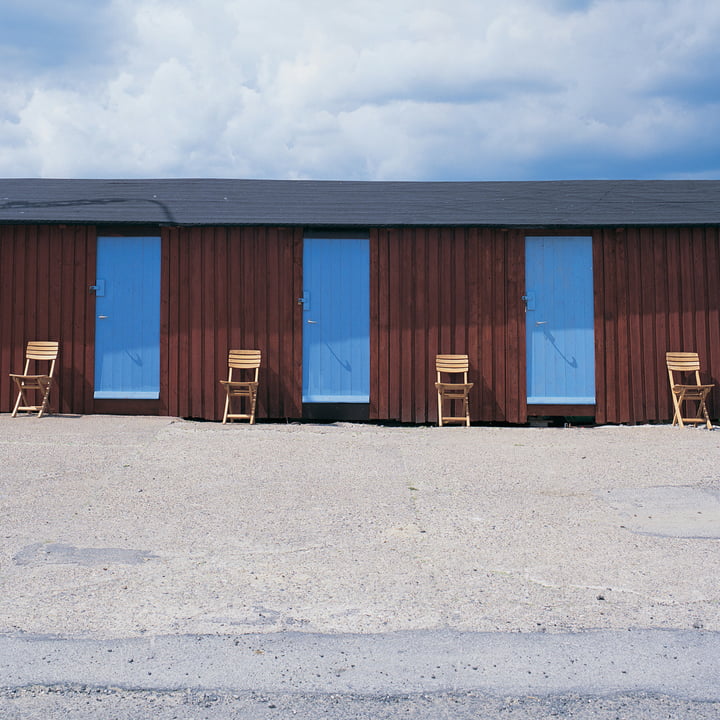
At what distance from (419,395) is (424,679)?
7.54 metres

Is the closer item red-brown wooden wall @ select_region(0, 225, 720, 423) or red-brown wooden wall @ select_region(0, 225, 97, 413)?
red-brown wooden wall @ select_region(0, 225, 720, 423)

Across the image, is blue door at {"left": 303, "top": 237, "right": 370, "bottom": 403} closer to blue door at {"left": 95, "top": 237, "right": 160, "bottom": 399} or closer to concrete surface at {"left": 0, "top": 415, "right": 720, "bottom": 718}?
blue door at {"left": 95, "top": 237, "right": 160, "bottom": 399}

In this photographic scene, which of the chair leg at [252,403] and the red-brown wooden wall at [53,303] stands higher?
the red-brown wooden wall at [53,303]

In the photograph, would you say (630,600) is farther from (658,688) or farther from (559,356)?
(559,356)

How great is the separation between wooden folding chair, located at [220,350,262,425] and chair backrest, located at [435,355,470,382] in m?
2.47

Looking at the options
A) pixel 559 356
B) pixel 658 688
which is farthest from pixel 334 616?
pixel 559 356

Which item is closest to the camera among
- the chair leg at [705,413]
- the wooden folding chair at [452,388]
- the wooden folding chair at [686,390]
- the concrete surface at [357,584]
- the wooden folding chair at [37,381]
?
the concrete surface at [357,584]

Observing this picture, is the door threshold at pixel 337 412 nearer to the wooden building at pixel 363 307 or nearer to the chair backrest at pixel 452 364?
the wooden building at pixel 363 307

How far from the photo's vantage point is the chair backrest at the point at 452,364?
32.9 feet

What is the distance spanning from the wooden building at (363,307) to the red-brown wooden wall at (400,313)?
0.02 metres

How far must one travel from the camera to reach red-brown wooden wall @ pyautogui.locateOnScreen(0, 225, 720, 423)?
1018cm

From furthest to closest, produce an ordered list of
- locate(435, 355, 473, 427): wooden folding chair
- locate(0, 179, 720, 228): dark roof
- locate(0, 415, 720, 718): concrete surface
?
1. locate(0, 179, 720, 228): dark roof
2. locate(435, 355, 473, 427): wooden folding chair
3. locate(0, 415, 720, 718): concrete surface

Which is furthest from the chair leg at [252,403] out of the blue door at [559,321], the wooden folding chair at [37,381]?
the blue door at [559,321]

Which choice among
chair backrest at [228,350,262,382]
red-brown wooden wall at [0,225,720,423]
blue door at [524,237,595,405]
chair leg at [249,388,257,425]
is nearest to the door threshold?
red-brown wooden wall at [0,225,720,423]
